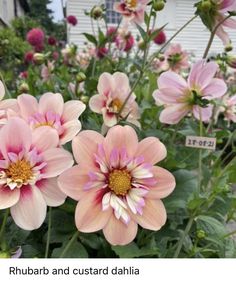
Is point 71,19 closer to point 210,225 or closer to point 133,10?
point 133,10

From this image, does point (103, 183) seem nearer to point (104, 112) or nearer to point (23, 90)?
point (104, 112)

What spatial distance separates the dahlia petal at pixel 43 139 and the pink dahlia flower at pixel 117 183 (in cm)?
3

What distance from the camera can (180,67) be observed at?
1.35 metres

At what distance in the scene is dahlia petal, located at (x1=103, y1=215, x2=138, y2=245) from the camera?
49 cm

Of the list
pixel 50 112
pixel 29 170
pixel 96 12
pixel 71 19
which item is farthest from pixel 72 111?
pixel 71 19

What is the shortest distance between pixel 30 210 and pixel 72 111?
0.17 m

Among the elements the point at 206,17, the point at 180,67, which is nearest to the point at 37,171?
the point at 206,17

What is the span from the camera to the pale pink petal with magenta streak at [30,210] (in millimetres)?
467

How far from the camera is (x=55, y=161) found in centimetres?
49

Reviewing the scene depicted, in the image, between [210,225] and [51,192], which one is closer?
[51,192]

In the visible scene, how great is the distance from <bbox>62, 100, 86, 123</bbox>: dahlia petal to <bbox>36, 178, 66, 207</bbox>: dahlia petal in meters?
0.12

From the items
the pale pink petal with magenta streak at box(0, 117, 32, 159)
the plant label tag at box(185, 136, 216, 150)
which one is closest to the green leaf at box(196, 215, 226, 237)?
the plant label tag at box(185, 136, 216, 150)

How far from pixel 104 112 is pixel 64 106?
12 cm

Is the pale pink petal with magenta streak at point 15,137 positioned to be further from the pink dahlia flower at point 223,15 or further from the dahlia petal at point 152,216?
the pink dahlia flower at point 223,15
